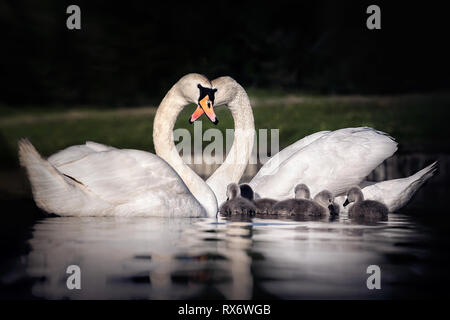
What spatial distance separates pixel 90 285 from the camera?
17.2ft

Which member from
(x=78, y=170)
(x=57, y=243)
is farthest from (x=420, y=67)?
(x=57, y=243)

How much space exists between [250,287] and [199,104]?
540 cm

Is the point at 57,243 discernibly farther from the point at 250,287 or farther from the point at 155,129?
the point at 155,129

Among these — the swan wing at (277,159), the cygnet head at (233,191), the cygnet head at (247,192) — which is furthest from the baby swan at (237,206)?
the swan wing at (277,159)

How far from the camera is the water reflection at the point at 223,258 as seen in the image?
517 cm

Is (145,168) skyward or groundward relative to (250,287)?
skyward

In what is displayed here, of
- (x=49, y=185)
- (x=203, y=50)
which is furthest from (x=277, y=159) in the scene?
(x=203, y=50)

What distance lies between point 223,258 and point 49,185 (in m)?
3.05

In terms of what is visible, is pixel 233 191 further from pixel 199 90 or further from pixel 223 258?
pixel 223 258

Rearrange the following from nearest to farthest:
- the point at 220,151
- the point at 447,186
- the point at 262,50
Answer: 1. the point at 447,186
2. the point at 220,151
3. the point at 262,50

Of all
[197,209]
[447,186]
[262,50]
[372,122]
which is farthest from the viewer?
[262,50]

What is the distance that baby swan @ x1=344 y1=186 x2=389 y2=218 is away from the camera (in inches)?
400

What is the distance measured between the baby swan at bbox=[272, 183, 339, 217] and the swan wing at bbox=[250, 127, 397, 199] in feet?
0.96

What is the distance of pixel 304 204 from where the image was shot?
10289mm
